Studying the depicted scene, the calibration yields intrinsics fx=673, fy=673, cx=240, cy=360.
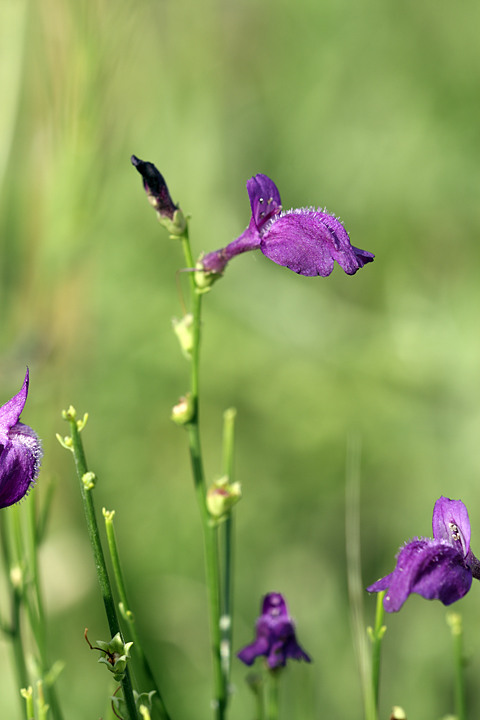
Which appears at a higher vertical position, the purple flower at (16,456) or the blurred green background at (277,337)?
the blurred green background at (277,337)

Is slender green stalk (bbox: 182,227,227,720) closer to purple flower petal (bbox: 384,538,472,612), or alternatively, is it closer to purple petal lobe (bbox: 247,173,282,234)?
purple petal lobe (bbox: 247,173,282,234)

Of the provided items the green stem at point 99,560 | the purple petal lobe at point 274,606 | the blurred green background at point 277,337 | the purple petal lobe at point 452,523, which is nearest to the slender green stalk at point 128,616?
the green stem at point 99,560

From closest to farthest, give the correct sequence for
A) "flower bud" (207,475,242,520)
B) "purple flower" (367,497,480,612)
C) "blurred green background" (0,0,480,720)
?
"purple flower" (367,497,480,612)
"flower bud" (207,475,242,520)
"blurred green background" (0,0,480,720)

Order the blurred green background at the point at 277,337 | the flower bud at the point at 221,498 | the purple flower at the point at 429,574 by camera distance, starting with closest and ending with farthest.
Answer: the purple flower at the point at 429,574, the flower bud at the point at 221,498, the blurred green background at the point at 277,337

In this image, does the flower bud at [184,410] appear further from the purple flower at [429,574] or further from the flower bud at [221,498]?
the purple flower at [429,574]

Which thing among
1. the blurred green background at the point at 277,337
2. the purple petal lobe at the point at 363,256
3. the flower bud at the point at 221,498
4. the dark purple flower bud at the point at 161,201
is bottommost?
the flower bud at the point at 221,498

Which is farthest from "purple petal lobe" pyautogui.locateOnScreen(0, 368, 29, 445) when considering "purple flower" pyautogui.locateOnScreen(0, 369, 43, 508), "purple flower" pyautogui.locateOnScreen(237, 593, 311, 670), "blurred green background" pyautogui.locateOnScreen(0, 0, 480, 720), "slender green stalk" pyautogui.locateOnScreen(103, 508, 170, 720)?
"blurred green background" pyautogui.locateOnScreen(0, 0, 480, 720)

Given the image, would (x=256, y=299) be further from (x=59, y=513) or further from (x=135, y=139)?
(x=59, y=513)
